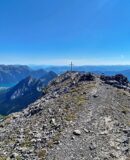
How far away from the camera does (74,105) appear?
4881 centimetres

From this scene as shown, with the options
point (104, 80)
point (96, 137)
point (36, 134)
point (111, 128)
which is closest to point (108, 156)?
point (96, 137)

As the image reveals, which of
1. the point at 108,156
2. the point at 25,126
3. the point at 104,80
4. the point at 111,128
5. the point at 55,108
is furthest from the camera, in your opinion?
the point at 104,80

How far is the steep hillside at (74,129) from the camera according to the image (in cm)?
3534

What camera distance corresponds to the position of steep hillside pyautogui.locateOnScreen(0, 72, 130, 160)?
3534 cm

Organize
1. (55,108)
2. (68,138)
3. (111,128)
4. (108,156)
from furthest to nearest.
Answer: (55,108) < (111,128) < (68,138) < (108,156)

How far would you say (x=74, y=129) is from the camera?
4031 centimetres

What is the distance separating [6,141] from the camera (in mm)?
39688

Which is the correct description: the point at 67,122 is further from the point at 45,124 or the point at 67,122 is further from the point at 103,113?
the point at 103,113

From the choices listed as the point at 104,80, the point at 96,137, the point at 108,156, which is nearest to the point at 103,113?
the point at 96,137

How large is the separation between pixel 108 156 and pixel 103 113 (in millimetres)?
11541

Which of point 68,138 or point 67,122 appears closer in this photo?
point 68,138

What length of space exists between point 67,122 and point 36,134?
4982 millimetres

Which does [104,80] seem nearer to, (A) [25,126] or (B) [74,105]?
(B) [74,105]

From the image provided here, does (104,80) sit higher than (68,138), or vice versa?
(104,80)
